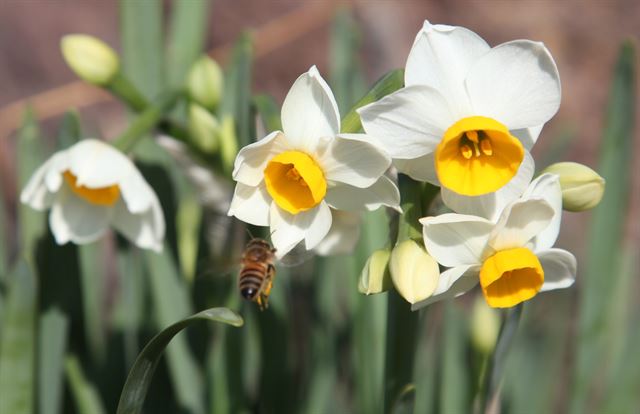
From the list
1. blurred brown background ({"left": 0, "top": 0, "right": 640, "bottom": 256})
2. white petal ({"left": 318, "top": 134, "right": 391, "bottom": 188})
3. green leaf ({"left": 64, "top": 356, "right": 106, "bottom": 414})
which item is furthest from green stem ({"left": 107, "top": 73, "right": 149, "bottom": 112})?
blurred brown background ({"left": 0, "top": 0, "right": 640, "bottom": 256})

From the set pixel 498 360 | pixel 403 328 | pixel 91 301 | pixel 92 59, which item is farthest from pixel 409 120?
pixel 91 301

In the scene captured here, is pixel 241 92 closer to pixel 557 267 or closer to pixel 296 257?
pixel 296 257

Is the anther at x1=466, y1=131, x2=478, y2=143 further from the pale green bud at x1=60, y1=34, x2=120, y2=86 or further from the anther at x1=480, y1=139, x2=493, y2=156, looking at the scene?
the pale green bud at x1=60, y1=34, x2=120, y2=86

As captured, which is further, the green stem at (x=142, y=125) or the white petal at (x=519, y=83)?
the green stem at (x=142, y=125)

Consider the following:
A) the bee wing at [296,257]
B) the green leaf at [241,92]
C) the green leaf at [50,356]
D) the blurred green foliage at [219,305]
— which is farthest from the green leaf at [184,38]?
the bee wing at [296,257]

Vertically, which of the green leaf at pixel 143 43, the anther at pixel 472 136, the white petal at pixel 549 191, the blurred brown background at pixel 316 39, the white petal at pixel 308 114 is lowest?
the white petal at pixel 549 191

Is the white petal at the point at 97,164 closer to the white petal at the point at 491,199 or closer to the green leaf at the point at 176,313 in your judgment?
the green leaf at the point at 176,313

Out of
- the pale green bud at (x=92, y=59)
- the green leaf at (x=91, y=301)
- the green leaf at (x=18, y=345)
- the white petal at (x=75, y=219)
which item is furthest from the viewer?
the green leaf at (x=91, y=301)
